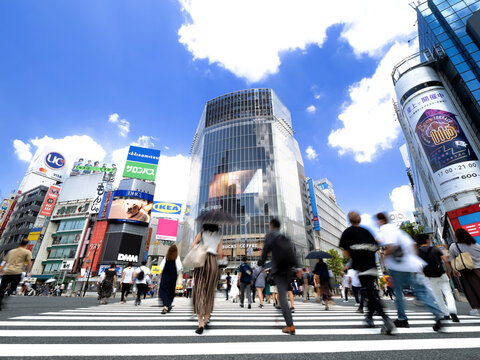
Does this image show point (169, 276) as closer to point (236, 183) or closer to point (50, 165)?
point (236, 183)

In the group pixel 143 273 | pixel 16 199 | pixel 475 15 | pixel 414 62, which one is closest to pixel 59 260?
pixel 16 199

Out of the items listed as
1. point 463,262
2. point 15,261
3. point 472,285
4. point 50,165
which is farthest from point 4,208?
point 472,285

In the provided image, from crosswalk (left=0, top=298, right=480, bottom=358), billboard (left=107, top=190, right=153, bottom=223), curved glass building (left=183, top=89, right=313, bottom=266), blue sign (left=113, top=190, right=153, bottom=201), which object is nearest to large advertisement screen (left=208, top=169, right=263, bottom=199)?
curved glass building (left=183, top=89, right=313, bottom=266)

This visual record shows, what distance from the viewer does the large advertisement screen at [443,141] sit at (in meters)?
20.9

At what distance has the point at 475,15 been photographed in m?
22.5

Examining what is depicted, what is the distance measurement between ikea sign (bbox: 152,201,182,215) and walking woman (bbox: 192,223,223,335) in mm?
31648

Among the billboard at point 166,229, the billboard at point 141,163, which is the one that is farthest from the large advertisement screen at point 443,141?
→ the billboard at point 141,163

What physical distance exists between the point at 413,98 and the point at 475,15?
8342 millimetres

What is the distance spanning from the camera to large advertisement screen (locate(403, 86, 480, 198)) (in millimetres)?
20938

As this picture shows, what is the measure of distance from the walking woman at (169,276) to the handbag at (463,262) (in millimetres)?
6567

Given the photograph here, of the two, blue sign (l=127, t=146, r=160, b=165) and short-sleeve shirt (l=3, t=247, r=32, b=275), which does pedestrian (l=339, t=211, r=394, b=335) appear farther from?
blue sign (l=127, t=146, r=160, b=165)

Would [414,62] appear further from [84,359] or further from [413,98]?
[84,359]

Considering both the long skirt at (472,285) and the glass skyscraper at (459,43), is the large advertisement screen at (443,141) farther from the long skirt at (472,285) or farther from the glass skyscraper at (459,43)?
the long skirt at (472,285)

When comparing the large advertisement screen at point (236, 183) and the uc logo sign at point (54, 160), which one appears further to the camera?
the uc logo sign at point (54, 160)
